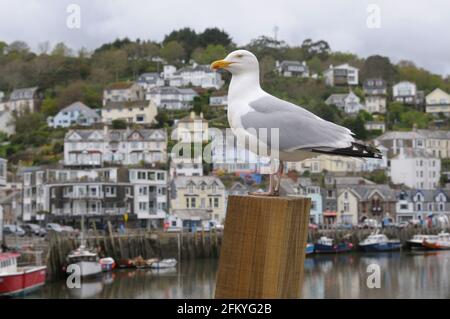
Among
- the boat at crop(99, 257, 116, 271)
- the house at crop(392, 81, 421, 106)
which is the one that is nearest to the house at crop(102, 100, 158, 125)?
the house at crop(392, 81, 421, 106)

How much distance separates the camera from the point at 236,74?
15.2ft

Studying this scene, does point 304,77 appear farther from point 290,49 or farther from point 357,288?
point 357,288

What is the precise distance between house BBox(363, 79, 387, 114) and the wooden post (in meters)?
95.5

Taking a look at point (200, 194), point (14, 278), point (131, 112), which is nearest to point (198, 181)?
point (200, 194)

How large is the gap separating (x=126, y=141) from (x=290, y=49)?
204ft

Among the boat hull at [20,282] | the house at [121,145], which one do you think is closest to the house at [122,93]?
the house at [121,145]

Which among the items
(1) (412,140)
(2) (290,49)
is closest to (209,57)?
(2) (290,49)

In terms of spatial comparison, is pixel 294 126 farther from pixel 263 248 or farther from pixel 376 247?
pixel 376 247

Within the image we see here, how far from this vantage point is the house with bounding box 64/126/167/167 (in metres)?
61.1

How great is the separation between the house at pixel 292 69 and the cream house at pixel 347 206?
46.4 meters

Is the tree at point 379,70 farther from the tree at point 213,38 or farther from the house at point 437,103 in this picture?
the tree at point 213,38
